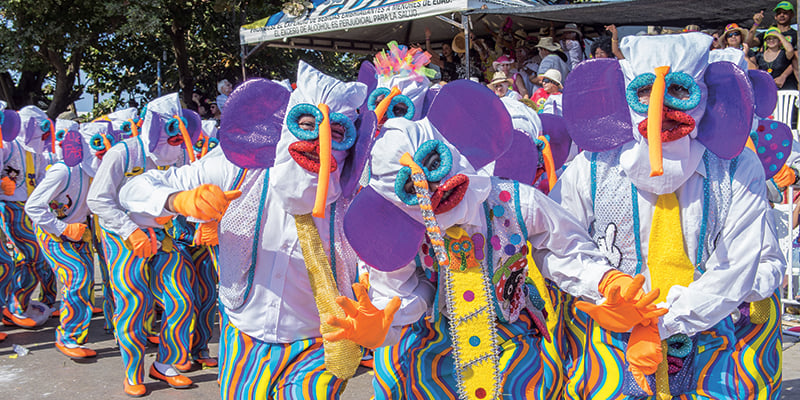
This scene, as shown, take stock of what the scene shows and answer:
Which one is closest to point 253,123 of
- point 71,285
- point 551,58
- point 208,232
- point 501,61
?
point 208,232

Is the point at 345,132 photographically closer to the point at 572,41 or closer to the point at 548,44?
the point at 548,44

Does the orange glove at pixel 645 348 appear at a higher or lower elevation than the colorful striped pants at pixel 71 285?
higher

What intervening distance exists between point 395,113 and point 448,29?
24.6 ft

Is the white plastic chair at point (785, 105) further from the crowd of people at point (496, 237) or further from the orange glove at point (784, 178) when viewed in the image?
the crowd of people at point (496, 237)

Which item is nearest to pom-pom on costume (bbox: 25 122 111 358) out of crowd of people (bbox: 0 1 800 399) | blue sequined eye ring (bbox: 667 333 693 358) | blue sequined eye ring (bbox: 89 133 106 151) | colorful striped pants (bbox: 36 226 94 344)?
colorful striped pants (bbox: 36 226 94 344)

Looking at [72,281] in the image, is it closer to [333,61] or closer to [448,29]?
[448,29]

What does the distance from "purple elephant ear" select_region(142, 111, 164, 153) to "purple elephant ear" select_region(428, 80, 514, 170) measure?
10.5 feet

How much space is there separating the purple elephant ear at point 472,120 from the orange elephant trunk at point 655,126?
455 mm

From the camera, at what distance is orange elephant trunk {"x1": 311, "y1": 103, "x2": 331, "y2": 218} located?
254 centimetres

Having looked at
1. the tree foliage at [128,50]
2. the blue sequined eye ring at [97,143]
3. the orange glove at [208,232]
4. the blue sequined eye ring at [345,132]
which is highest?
the tree foliage at [128,50]

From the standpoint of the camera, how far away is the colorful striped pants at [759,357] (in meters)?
2.67

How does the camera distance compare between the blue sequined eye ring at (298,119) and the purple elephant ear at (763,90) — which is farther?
the purple elephant ear at (763,90)

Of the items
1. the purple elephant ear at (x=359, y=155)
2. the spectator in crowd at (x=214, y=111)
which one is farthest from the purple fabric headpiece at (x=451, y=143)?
the spectator in crowd at (x=214, y=111)

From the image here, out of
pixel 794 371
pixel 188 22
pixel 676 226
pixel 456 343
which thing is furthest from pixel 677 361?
pixel 188 22
